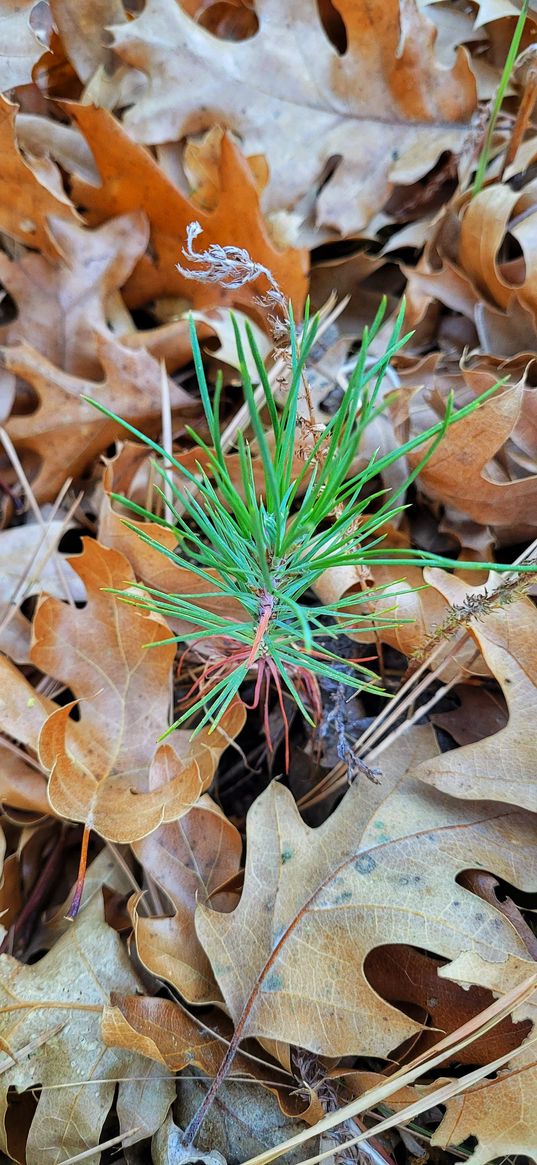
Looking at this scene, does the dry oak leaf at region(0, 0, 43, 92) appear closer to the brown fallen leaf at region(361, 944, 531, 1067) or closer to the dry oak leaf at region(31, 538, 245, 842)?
the dry oak leaf at region(31, 538, 245, 842)

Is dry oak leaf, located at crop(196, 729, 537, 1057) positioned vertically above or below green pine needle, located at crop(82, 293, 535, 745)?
below

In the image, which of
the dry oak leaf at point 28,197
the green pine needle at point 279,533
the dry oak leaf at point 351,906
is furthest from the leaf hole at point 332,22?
the dry oak leaf at point 351,906

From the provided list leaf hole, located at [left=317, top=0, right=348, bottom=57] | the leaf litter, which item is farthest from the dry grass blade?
leaf hole, located at [left=317, top=0, right=348, bottom=57]

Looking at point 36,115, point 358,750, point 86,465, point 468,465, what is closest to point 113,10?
point 36,115

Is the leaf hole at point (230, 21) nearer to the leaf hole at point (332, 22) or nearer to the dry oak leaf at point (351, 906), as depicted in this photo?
the leaf hole at point (332, 22)

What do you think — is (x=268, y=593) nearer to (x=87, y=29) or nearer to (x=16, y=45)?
(x=16, y=45)

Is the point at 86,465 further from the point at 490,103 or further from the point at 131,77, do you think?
the point at 490,103

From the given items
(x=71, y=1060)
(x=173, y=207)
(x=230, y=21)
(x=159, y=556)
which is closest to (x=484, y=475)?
(x=159, y=556)

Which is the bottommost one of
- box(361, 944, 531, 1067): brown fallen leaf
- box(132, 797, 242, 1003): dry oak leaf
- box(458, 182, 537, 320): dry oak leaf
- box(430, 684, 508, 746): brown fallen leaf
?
box(132, 797, 242, 1003): dry oak leaf
